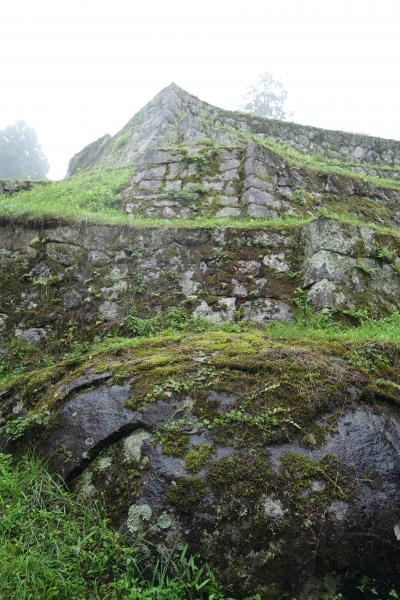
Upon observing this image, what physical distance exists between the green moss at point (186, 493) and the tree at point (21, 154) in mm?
31109

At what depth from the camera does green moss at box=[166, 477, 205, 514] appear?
9.02 feet

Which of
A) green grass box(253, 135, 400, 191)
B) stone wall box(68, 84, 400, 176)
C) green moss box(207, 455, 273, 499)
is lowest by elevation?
green moss box(207, 455, 273, 499)

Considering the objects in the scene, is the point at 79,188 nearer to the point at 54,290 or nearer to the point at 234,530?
the point at 54,290

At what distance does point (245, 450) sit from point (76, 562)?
49.8 inches

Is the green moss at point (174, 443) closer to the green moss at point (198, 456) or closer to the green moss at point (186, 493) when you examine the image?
the green moss at point (198, 456)

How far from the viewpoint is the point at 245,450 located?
9.78 ft

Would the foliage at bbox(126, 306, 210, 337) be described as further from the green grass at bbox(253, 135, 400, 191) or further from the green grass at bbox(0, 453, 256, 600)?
the green grass at bbox(253, 135, 400, 191)

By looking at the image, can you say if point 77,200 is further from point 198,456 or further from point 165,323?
point 198,456

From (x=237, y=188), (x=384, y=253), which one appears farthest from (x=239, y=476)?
(x=237, y=188)

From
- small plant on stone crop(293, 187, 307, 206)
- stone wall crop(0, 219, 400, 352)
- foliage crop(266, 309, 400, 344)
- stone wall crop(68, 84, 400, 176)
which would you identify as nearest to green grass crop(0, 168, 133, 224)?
stone wall crop(0, 219, 400, 352)

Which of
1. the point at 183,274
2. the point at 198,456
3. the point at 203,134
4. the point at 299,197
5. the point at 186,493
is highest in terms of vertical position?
the point at 203,134

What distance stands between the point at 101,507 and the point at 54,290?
3.37m

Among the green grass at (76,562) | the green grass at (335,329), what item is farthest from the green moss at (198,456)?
the green grass at (335,329)

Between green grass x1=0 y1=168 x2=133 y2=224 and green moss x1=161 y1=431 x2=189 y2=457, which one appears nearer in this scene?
green moss x1=161 y1=431 x2=189 y2=457
